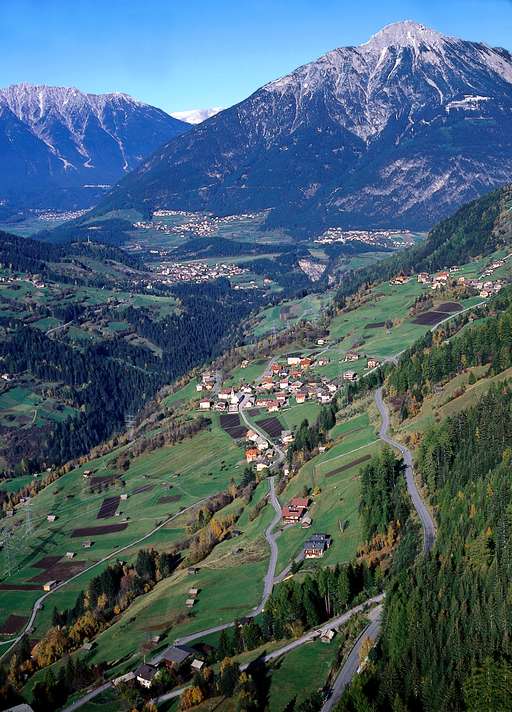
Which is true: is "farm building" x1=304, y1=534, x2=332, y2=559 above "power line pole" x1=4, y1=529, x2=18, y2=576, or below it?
below

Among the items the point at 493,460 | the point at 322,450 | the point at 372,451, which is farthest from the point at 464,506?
the point at 322,450

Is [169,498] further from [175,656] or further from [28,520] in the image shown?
[175,656]

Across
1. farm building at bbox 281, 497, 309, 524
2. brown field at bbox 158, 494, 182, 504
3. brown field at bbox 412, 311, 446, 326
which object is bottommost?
farm building at bbox 281, 497, 309, 524

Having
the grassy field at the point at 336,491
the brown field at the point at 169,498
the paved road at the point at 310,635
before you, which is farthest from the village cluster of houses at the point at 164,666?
the brown field at the point at 169,498

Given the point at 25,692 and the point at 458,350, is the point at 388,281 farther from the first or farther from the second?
the point at 25,692

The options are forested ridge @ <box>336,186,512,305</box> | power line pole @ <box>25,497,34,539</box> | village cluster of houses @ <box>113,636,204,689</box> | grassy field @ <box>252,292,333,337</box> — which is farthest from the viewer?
grassy field @ <box>252,292,333,337</box>

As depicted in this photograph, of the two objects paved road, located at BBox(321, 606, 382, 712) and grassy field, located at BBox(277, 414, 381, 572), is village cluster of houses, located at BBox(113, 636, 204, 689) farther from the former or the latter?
grassy field, located at BBox(277, 414, 381, 572)

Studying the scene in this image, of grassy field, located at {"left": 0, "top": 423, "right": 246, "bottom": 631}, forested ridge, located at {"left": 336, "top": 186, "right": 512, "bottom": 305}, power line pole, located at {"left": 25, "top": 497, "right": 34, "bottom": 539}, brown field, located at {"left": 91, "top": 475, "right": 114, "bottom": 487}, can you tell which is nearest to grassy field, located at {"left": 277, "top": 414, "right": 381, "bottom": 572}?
grassy field, located at {"left": 0, "top": 423, "right": 246, "bottom": 631}

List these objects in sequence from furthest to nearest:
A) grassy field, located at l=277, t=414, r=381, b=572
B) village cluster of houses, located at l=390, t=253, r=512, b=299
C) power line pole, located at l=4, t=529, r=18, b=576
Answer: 1. village cluster of houses, located at l=390, t=253, r=512, b=299
2. power line pole, located at l=4, t=529, r=18, b=576
3. grassy field, located at l=277, t=414, r=381, b=572
